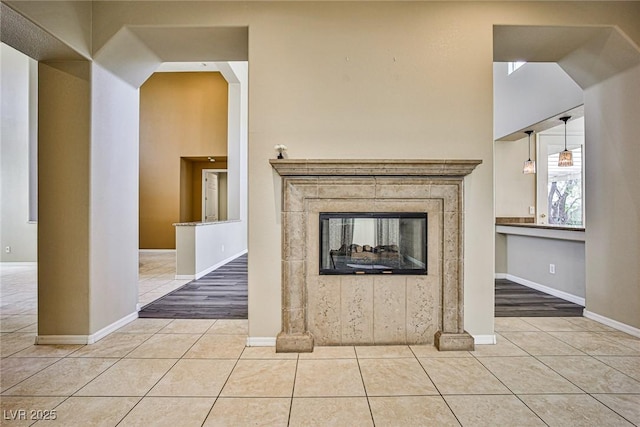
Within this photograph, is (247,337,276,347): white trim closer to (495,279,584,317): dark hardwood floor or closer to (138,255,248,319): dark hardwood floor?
(138,255,248,319): dark hardwood floor

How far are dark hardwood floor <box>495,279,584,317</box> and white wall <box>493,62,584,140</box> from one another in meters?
2.25

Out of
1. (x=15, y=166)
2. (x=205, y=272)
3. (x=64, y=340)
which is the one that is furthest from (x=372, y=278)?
(x=15, y=166)

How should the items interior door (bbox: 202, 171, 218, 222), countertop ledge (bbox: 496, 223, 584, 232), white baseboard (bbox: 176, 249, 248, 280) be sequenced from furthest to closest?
interior door (bbox: 202, 171, 218, 222)
white baseboard (bbox: 176, 249, 248, 280)
countertop ledge (bbox: 496, 223, 584, 232)

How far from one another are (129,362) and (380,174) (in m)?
2.35

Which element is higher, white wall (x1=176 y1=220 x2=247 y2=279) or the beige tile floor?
white wall (x1=176 y1=220 x2=247 y2=279)

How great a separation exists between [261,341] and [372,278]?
1.05 meters

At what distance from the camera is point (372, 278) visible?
270cm

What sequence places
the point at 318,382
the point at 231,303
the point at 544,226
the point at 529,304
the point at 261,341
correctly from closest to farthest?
the point at 318,382 → the point at 261,341 → the point at 529,304 → the point at 231,303 → the point at 544,226

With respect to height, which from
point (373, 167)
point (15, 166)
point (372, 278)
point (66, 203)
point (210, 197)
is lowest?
point (372, 278)

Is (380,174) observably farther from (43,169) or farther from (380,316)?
(43,169)

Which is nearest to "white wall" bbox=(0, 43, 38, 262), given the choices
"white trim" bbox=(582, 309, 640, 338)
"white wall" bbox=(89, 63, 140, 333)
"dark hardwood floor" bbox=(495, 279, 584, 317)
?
"white wall" bbox=(89, 63, 140, 333)

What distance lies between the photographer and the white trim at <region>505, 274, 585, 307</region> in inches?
152

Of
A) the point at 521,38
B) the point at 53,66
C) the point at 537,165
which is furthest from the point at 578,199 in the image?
the point at 53,66

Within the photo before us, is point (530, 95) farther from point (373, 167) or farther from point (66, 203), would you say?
point (66, 203)
